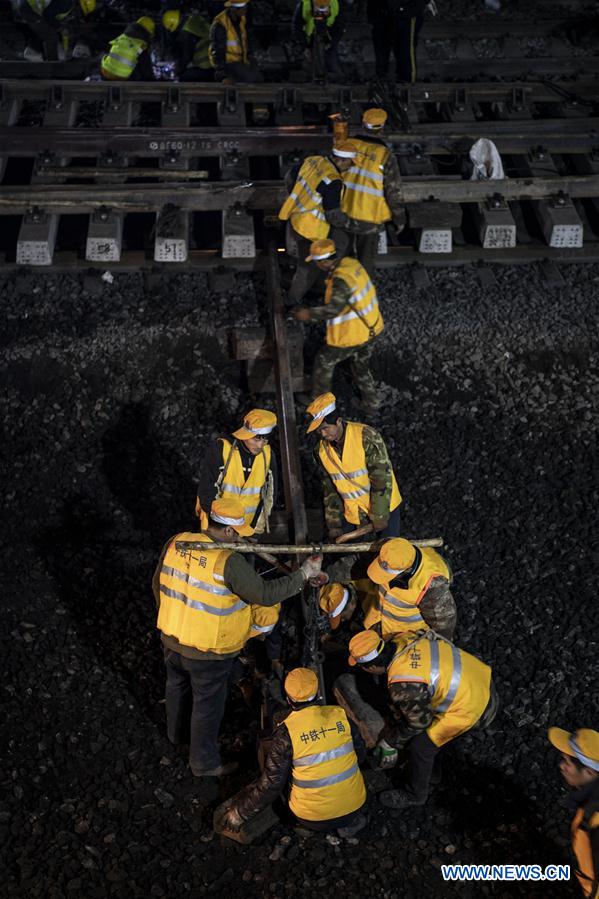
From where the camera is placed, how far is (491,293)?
32.1 ft

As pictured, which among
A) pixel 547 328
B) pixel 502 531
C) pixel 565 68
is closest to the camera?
pixel 502 531

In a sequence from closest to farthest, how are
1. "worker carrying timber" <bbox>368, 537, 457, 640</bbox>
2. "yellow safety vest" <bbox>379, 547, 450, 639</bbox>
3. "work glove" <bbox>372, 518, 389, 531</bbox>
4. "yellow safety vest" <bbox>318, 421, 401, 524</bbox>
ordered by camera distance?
"worker carrying timber" <bbox>368, 537, 457, 640</bbox> → "yellow safety vest" <bbox>379, 547, 450, 639</bbox> → "yellow safety vest" <bbox>318, 421, 401, 524</bbox> → "work glove" <bbox>372, 518, 389, 531</bbox>

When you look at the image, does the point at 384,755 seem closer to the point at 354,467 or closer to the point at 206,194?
Answer: the point at 354,467

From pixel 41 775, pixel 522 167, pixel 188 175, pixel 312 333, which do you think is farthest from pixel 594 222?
pixel 41 775

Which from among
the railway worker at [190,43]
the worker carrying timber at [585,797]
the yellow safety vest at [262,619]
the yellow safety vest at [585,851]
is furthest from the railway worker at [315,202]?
the yellow safety vest at [585,851]

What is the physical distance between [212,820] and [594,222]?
680 cm

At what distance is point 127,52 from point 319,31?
6.40ft

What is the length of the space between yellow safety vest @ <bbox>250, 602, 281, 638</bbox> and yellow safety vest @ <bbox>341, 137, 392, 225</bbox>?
12.3 feet

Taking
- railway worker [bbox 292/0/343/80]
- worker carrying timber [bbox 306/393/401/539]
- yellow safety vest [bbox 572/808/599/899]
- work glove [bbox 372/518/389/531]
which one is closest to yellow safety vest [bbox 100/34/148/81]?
railway worker [bbox 292/0/343/80]

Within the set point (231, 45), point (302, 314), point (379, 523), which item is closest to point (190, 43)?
point (231, 45)

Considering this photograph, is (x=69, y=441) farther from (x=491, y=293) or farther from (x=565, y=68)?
(x=565, y=68)

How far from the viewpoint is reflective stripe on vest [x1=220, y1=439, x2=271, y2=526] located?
24.0 ft

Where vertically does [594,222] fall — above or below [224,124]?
below

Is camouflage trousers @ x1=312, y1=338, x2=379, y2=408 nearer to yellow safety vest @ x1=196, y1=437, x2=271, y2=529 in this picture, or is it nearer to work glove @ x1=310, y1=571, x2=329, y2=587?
yellow safety vest @ x1=196, y1=437, x2=271, y2=529
